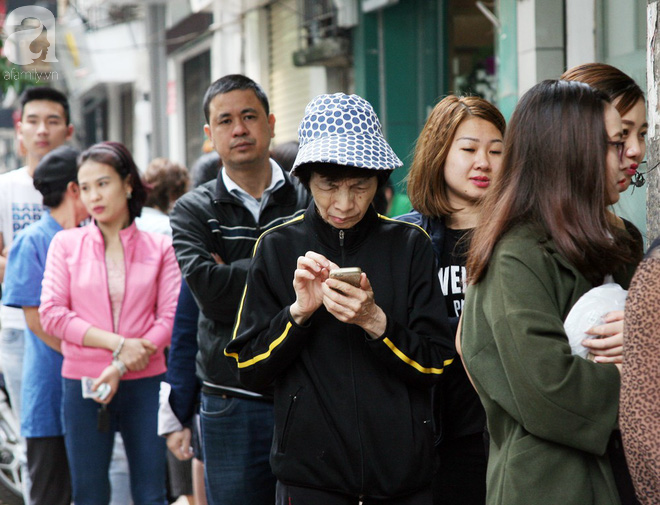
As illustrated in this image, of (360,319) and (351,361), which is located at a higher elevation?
(360,319)

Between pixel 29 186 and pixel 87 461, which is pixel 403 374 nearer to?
pixel 87 461

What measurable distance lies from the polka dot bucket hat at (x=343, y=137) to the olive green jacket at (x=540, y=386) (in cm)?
68

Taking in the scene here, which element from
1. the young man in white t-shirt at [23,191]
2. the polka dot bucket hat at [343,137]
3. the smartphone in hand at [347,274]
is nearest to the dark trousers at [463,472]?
the smartphone in hand at [347,274]

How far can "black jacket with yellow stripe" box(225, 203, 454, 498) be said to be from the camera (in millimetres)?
2977

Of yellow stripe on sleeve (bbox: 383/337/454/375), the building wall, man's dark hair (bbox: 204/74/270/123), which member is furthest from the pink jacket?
the building wall

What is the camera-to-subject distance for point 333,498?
300 centimetres

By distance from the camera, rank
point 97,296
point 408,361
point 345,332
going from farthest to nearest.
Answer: point 97,296 → point 345,332 → point 408,361

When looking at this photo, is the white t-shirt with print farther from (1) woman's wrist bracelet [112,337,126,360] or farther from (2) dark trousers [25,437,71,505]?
(1) woman's wrist bracelet [112,337,126,360]

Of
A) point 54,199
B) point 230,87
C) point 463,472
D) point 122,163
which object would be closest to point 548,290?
point 463,472

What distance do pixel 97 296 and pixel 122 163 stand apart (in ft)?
2.50

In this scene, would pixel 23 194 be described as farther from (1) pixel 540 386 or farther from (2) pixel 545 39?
(1) pixel 540 386

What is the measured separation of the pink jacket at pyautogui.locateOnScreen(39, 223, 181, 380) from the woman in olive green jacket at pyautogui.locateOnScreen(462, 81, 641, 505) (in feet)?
8.83

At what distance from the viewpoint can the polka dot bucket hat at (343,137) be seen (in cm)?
304

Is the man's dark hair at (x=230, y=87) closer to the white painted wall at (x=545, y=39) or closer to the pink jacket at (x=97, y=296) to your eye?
the pink jacket at (x=97, y=296)
